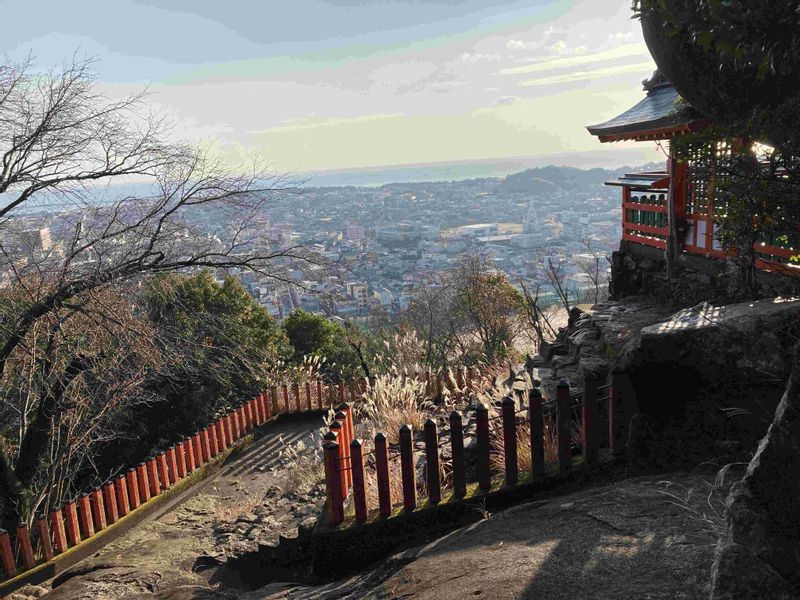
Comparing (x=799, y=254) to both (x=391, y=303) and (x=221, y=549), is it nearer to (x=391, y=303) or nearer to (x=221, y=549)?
(x=221, y=549)

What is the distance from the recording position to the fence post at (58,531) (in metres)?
6.37

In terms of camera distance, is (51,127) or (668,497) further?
(51,127)

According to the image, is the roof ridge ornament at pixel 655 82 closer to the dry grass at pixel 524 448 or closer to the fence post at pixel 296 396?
the dry grass at pixel 524 448

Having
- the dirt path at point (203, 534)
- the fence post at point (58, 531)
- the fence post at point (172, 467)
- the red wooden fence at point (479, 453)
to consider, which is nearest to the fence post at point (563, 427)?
the red wooden fence at point (479, 453)

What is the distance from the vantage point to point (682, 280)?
7.91 metres

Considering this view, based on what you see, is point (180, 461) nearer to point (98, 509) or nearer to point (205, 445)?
point (205, 445)

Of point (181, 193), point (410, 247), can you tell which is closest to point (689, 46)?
point (181, 193)

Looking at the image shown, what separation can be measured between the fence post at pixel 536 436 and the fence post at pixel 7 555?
5176 millimetres

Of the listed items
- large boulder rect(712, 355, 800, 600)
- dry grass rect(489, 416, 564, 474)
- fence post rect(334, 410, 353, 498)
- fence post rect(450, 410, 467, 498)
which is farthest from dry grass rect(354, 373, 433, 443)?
large boulder rect(712, 355, 800, 600)

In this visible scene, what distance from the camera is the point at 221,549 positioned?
638 centimetres

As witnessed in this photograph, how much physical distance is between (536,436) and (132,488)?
5.34 metres

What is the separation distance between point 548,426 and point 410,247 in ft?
161

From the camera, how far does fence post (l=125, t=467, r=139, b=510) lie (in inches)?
293

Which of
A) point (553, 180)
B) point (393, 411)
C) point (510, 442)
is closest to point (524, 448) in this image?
point (510, 442)
